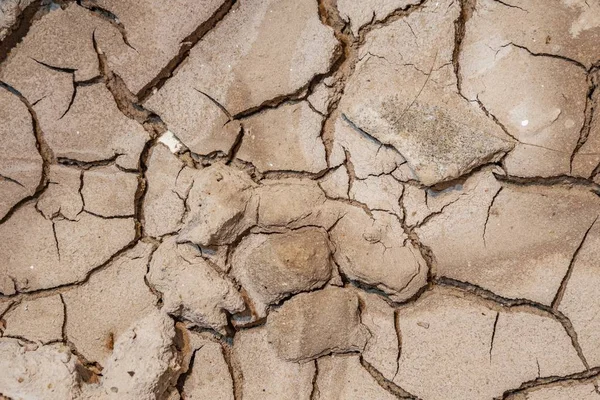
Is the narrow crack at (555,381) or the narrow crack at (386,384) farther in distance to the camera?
the narrow crack at (386,384)

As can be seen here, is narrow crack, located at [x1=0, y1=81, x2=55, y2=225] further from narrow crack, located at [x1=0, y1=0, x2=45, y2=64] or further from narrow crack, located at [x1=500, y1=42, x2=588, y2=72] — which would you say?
narrow crack, located at [x1=500, y1=42, x2=588, y2=72]

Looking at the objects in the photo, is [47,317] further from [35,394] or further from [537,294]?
[537,294]

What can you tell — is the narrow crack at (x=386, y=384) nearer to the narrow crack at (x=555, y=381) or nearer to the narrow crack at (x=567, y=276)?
the narrow crack at (x=555, y=381)

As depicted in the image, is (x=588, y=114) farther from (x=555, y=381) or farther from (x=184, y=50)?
(x=184, y=50)

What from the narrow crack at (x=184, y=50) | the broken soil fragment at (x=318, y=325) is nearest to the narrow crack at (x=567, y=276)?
the broken soil fragment at (x=318, y=325)

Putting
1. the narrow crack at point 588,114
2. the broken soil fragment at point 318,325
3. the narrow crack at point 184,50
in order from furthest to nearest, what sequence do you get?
1. the narrow crack at point 184,50
2. the broken soil fragment at point 318,325
3. the narrow crack at point 588,114

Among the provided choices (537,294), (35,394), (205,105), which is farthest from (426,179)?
(35,394)

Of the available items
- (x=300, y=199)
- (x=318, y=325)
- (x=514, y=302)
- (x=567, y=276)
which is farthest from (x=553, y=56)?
(x=318, y=325)

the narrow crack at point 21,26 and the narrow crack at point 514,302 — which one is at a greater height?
the narrow crack at point 21,26

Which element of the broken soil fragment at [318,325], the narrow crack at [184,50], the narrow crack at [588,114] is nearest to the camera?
the narrow crack at [588,114]

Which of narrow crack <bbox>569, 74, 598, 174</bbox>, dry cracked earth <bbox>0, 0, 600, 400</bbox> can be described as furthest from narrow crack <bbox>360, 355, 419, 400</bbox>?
narrow crack <bbox>569, 74, 598, 174</bbox>
